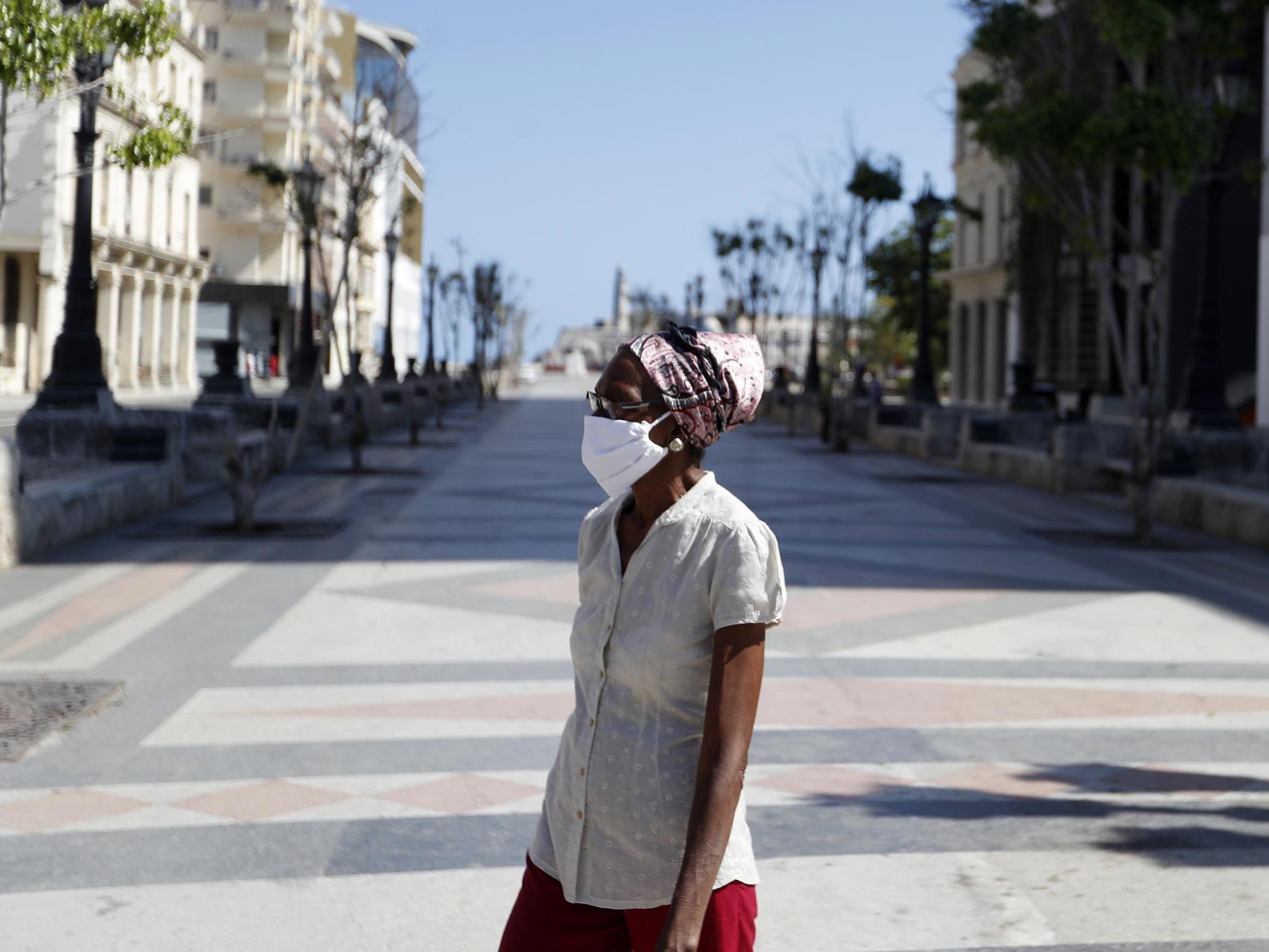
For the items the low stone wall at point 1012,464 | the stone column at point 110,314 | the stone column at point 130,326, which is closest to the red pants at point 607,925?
the low stone wall at point 1012,464

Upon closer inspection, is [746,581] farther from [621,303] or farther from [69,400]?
[621,303]

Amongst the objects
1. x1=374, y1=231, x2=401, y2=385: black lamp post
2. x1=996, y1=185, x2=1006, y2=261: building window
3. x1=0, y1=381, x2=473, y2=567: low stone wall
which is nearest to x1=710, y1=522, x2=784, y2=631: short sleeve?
x1=0, y1=381, x2=473, y2=567: low stone wall

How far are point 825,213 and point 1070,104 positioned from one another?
78.5ft

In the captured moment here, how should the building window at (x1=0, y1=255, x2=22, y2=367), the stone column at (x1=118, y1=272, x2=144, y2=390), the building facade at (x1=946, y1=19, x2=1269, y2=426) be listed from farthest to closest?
the stone column at (x1=118, y1=272, x2=144, y2=390), the building window at (x1=0, y1=255, x2=22, y2=367), the building facade at (x1=946, y1=19, x2=1269, y2=426)

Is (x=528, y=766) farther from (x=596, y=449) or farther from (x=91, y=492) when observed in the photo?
(x=91, y=492)

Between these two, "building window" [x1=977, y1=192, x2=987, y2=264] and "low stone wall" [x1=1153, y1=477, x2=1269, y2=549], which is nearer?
"low stone wall" [x1=1153, y1=477, x2=1269, y2=549]

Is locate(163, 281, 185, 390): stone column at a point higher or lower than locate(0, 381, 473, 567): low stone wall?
higher

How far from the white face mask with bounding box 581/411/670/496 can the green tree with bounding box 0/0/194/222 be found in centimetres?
617

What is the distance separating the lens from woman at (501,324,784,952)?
2600 millimetres

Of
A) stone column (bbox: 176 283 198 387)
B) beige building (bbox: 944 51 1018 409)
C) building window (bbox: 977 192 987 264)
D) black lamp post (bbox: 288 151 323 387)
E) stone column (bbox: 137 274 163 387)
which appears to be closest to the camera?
black lamp post (bbox: 288 151 323 387)

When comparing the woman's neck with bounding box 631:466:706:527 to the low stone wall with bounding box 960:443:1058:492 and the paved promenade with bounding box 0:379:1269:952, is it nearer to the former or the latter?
the paved promenade with bounding box 0:379:1269:952

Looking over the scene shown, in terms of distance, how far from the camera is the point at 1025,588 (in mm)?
11531

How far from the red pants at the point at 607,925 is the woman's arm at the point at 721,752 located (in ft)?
0.24

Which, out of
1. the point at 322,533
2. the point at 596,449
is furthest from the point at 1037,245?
the point at 596,449
